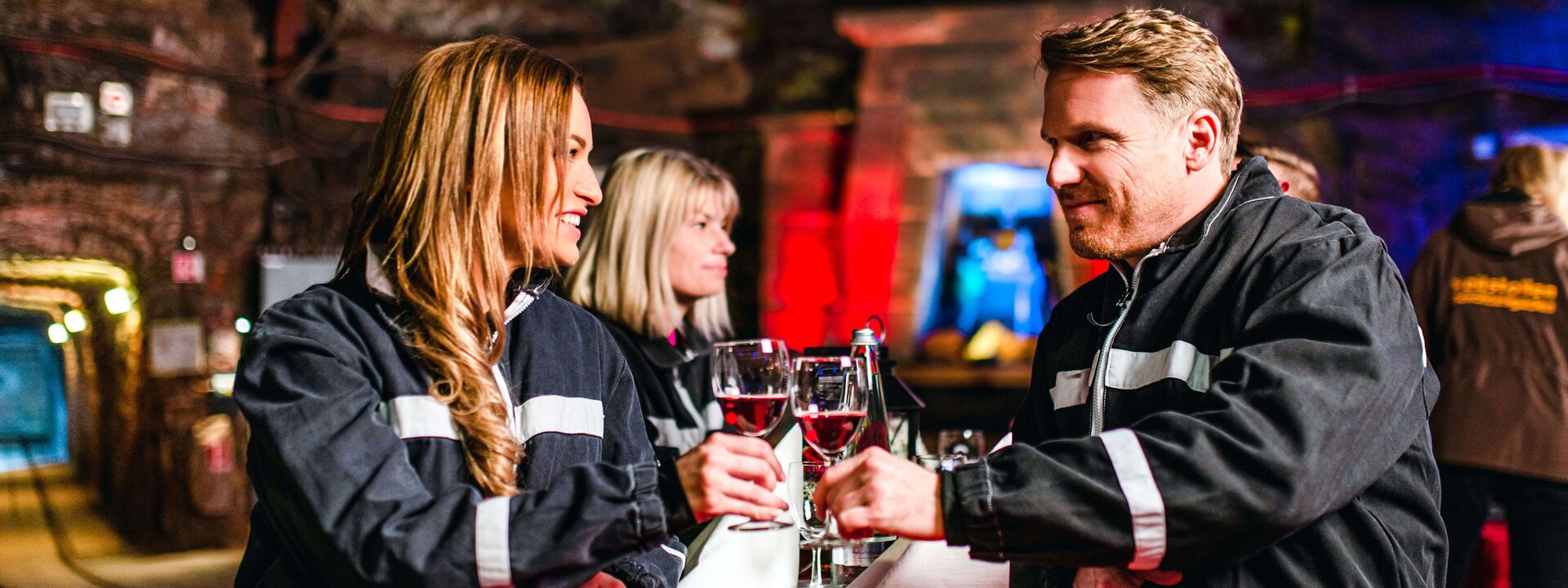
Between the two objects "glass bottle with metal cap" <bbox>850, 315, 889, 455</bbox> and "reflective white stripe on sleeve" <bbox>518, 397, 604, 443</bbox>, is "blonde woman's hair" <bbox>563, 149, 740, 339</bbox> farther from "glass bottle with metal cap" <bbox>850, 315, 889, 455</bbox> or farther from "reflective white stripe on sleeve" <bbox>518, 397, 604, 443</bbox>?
"reflective white stripe on sleeve" <bbox>518, 397, 604, 443</bbox>

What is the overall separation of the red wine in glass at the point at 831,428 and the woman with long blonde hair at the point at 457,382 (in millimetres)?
246

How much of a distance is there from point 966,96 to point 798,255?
5.07ft

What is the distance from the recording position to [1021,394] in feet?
21.2

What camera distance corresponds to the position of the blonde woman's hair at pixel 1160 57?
1638 mm

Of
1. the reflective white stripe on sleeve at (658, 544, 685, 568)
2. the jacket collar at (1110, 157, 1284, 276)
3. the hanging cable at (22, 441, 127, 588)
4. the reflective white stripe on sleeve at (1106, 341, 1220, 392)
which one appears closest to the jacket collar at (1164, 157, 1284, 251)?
the jacket collar at (1110, 157, 1284, 276)

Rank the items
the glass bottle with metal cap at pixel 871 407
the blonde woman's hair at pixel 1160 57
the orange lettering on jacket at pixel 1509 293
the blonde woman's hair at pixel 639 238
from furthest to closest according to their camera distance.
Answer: the orange lettering on jacket at pixel 1509 293 → the blonde woman's hair at pixel 639 238 → the glass bottle with metal cap at pixel 871 407 → the blonde woman's hair at pixel 1160 57

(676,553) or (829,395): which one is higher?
(829,395)

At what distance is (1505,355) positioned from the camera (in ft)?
10.8

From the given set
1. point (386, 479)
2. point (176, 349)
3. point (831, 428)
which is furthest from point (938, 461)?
point (176, 349)

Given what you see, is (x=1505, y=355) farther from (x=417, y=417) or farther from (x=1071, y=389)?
(x=417, y=417)

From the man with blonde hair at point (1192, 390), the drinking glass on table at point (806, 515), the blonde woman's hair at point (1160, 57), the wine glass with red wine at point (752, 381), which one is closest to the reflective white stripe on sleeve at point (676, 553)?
the drinking glass on table at point (806, 515)

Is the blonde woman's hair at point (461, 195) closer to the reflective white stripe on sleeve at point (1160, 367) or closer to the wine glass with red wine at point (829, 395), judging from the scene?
the wine glass with red wine at point (829, 395)

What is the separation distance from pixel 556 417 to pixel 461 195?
1.11ft

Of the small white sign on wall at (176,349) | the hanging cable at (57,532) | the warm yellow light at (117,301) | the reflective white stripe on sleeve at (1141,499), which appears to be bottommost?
the hanging cable at (57,532)
